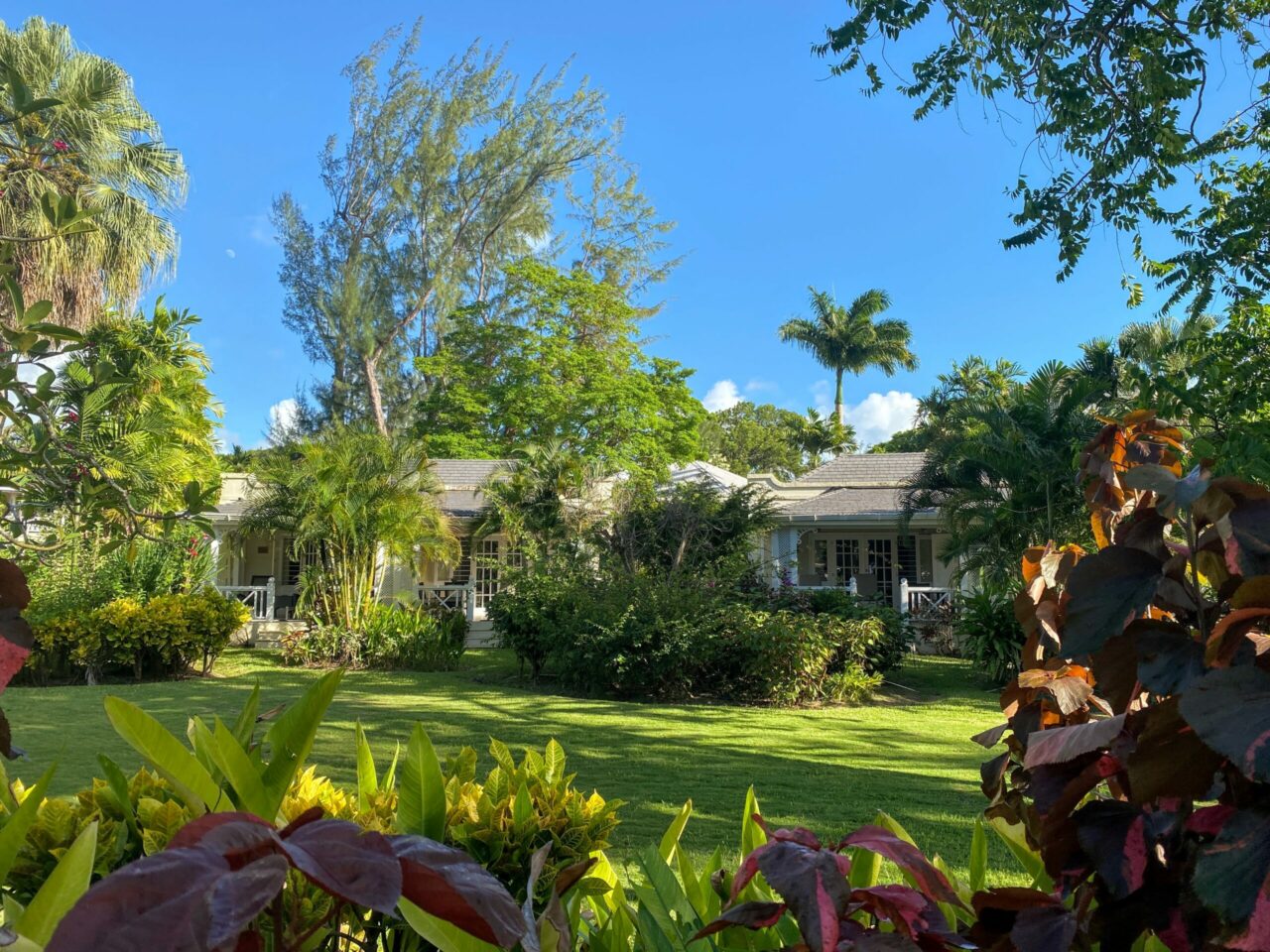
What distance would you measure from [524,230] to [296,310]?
10.3 metres

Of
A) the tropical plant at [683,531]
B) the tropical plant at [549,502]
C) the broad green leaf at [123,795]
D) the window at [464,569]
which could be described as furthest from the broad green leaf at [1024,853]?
the window at [464,569]

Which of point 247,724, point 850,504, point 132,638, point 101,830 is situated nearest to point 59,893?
point 247,724

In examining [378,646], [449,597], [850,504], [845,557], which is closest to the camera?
[378,646]

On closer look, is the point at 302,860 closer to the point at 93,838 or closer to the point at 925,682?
the point at 93,838

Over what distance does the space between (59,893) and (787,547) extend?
2160 centimetres

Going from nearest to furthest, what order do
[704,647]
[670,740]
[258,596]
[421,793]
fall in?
[421,793]
[670,740]
[704,647]
[258,596]

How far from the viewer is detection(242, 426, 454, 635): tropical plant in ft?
49.9

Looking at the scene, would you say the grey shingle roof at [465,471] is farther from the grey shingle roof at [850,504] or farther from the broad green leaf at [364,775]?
the broad green leaf at [364,775]

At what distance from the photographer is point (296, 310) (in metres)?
39.4

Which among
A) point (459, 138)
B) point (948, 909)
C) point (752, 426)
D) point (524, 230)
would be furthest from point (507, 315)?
point (948, 909)

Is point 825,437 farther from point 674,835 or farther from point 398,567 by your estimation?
point 674,835

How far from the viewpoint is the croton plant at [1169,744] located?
0.87 metres

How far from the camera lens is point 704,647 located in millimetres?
11828

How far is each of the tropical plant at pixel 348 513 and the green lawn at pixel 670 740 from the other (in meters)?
1.97
